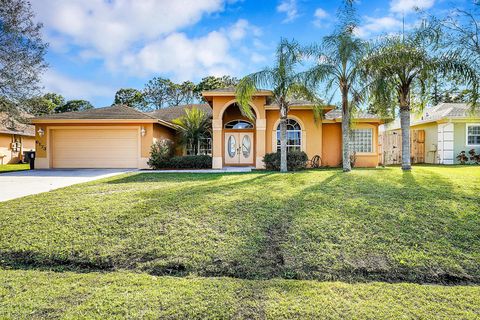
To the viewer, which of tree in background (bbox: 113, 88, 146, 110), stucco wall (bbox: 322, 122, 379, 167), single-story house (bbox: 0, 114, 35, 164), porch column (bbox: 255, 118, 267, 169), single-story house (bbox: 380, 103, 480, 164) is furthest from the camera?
tree in background (bbox: 113, 88, 146, 110)

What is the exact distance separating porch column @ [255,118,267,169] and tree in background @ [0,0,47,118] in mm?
13962

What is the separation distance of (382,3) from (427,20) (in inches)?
179

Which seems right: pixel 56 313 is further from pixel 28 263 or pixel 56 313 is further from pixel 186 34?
pixel 186 34

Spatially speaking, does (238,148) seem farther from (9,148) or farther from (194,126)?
(9,148)

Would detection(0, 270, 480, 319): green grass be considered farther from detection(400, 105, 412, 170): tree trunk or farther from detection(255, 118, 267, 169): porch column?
detection(255, 118, 267, 169): porch column

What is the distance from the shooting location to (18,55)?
16.9 m

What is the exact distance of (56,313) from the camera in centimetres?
309

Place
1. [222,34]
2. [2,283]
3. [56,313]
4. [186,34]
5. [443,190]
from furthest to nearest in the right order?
1. [186,34]
2. [222,34]
3. [443,190]
4. [2,283]
5. [56,313]

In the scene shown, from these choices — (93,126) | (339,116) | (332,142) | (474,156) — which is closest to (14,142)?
(93,126)

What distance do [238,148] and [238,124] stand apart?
1.54 meters

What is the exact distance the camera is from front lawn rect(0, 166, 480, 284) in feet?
14.1

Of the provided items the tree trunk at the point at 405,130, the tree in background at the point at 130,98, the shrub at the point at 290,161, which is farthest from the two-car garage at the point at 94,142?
the tree in background at the point at 130,98

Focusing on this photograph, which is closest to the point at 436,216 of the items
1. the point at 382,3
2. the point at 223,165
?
the point at 382,3

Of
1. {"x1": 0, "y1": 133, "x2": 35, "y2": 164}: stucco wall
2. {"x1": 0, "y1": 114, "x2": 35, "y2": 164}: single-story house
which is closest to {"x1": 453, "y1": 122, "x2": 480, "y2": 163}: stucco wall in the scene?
{"x1": 0, "y1": 114, "x2": 35, "y2": 164}: single-story house
